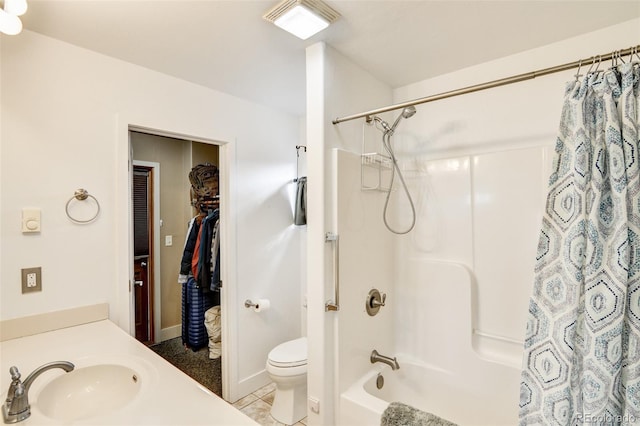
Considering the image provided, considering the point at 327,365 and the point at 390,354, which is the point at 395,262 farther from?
the point at 327,365

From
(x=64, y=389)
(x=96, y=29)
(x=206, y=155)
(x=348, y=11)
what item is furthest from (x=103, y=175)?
(x=206, y=155)

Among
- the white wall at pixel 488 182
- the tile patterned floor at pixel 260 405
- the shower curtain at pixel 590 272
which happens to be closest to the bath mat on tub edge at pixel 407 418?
the shower curtain at pixel 590 272

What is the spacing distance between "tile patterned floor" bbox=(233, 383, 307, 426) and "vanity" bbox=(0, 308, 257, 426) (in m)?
1.26

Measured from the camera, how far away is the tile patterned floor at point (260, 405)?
2.23 metres

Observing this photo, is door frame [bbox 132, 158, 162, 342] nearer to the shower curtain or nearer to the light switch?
the light switch

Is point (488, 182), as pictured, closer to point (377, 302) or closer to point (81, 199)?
point (377, 302)

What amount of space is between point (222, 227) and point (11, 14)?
161 centimetres

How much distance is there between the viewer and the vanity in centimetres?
92

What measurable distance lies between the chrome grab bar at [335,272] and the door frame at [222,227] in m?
1.02

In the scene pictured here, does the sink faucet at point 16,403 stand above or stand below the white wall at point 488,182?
below

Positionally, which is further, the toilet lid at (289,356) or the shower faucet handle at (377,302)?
the toilet lid at (289,356)

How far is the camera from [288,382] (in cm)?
216

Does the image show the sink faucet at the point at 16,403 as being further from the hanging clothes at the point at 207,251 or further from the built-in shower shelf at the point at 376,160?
the hanging clothes at the point at 207,251

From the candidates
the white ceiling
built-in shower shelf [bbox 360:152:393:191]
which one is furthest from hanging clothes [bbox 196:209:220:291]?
built-in shower shelf [bbox 360:152:393:191]
